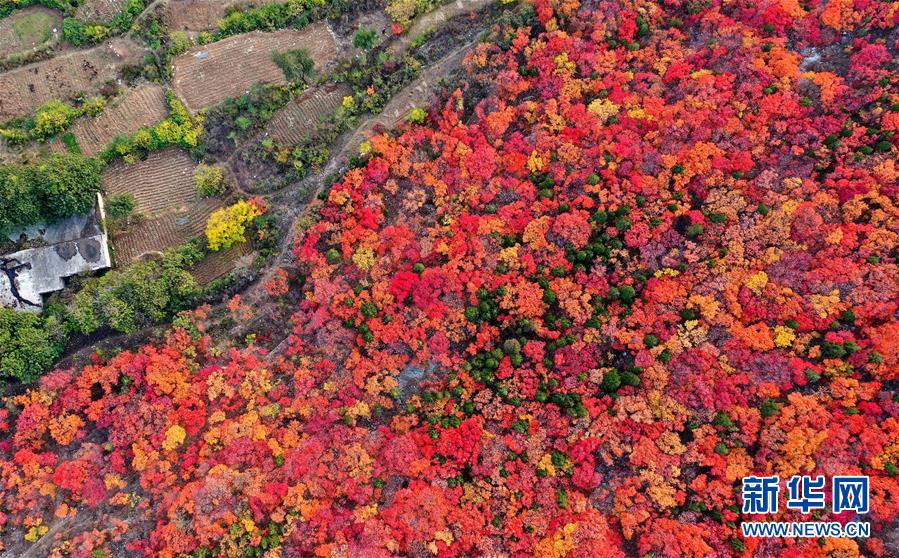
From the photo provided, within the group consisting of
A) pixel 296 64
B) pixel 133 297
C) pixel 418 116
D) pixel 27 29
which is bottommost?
pixel 133 297

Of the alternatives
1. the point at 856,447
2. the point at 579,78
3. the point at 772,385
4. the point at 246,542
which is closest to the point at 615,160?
the point at 579,78

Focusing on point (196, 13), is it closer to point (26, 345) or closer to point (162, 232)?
point (162, 232)

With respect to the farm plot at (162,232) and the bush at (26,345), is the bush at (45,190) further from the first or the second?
the bush at (26,345)

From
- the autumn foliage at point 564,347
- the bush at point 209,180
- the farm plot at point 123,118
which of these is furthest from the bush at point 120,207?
the autumn foliage at point 564,347

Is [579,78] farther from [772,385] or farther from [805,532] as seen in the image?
[805,532]

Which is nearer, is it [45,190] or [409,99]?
[45,190]

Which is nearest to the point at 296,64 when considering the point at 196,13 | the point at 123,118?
the point at 196,13

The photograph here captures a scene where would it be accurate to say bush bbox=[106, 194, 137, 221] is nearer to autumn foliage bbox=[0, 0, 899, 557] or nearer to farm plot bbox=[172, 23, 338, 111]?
farm plot bbox=[172, 23, 338, 111]
